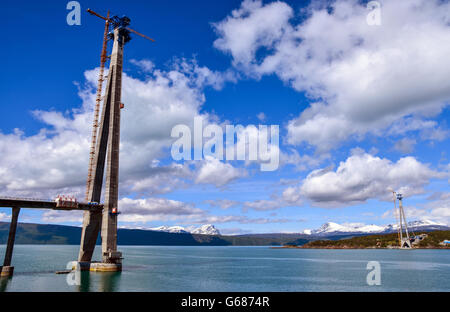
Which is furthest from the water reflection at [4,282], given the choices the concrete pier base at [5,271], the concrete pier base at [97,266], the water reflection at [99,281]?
the concrete pier base at [97,266]

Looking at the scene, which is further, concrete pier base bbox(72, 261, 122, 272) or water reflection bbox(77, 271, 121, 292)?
concrete pier base bbox(72, 261, 122, 272)

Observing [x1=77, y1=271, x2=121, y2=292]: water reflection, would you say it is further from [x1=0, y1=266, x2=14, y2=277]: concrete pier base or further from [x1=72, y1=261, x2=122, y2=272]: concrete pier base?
[x1=0, y1=266, x2=14, y2=277]: concrete pier base

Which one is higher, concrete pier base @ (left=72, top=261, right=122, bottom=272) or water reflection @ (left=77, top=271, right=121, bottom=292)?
concrete pier base @ (left=72, top=261, right=122, bottom=272)

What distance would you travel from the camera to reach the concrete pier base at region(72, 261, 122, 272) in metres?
82.6

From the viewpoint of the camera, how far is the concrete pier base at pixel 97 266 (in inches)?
3250

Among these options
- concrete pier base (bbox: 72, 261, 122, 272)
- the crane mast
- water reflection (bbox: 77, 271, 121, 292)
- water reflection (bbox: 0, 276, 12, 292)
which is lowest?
water reflection (bbox: 77, 271, 121, 292)

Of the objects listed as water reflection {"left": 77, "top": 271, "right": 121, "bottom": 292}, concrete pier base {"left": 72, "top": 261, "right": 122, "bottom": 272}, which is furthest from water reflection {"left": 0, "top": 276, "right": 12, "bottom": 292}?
concrete pier base {"left": 72, "top": 261, "right": 122, "bottom": 272}

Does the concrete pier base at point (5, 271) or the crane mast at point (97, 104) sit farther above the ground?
the crane mast at point (97, 104)

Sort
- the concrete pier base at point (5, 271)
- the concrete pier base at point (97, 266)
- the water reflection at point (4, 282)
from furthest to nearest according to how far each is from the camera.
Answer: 1. the concrete pier base at point (97, 266)
2. the concrete pier base at point (5, 271)
3. the water reflection at point (4, 282)

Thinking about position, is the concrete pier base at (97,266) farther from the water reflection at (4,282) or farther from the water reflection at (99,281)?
the water reflection at (4,282)

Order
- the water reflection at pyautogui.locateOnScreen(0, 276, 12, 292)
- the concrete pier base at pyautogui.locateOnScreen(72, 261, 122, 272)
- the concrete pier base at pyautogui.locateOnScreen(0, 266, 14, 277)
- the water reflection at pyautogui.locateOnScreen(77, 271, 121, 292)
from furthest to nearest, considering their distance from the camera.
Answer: the concrete pier base at pyautogui.locateOnScreen(72, 261, 122, 272) → the concrete pier base at pyautogui.locateOnScreen(0, 266, 14, 277) → the water reflection at pyautogui.locateOnScreen(77, 271, 121, 292) → the water reflection at pyautogui.locateOnScreen(0, 276, 12, 292)

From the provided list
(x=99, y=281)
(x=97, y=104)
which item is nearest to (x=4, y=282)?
(x=99, y=281)
